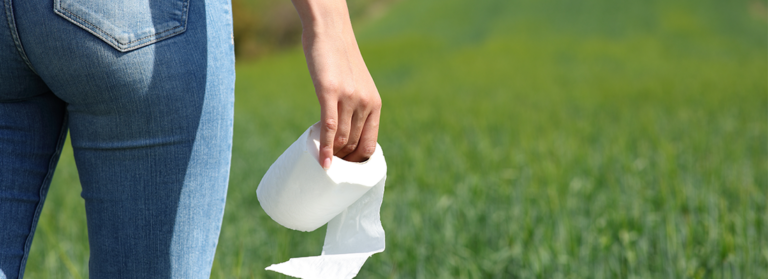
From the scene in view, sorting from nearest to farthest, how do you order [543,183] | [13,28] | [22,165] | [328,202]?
[13,28] → [22,165] → [328,202] → [543,183]

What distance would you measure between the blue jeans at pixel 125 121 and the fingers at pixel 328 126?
14 cm

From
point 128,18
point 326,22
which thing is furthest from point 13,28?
point 326,22

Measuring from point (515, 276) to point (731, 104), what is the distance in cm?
506

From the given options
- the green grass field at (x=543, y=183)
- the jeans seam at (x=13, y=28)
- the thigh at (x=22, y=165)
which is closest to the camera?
the jeans seam at (x=13, y=28)

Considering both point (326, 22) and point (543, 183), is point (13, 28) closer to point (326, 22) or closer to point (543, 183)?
point (326, 22)

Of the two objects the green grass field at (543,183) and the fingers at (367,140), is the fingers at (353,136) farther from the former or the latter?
the green grass field at (543,183)

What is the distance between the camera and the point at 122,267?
0.73 metres

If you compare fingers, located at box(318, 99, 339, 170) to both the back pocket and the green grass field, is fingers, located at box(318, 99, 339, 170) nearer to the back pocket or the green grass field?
the back pocket

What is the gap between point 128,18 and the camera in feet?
2.14

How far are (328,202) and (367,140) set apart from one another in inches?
5.9

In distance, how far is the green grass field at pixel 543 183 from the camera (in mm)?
2043

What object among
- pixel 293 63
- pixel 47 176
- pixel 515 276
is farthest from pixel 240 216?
pixel 293 63

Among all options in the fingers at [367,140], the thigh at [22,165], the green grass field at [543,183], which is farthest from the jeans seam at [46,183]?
the green grass field at [543,183]

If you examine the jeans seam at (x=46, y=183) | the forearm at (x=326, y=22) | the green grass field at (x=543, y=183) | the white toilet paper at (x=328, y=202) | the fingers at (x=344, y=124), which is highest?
the forearm at (x=326, y=22)
